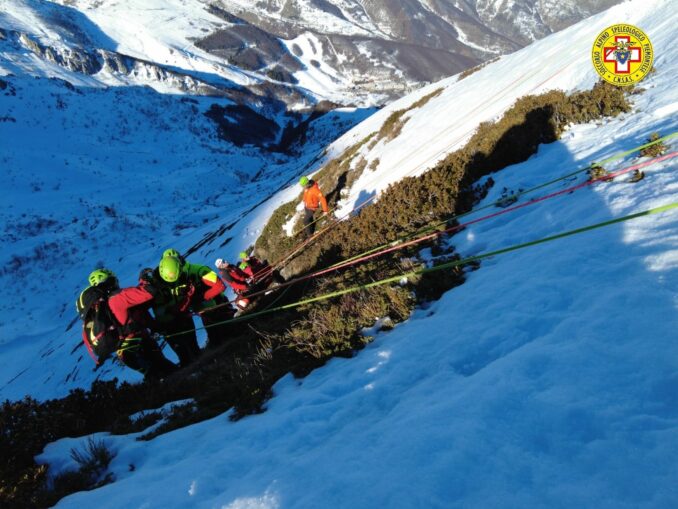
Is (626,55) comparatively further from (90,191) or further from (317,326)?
(90,191)

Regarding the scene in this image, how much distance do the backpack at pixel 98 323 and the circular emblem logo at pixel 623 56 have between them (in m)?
11.2

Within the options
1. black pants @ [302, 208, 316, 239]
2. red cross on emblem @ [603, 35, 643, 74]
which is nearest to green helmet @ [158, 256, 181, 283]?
black pants @ [302, 208, 316, 239]

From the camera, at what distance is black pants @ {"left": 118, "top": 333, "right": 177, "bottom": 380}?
7.51 m

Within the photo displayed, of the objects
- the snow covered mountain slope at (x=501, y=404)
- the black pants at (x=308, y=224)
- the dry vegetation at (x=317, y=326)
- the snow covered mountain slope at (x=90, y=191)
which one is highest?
the snow covered mountain slope at (x=90, y=191)

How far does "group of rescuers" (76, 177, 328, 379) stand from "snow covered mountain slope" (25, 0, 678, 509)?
2.23 meters

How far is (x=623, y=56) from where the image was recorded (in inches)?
361

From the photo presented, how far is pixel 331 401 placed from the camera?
428cm

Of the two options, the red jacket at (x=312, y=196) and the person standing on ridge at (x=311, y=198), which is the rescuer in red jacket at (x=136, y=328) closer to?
the person standing on ridge at (x=311, y=198)

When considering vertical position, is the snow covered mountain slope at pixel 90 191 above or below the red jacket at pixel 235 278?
above

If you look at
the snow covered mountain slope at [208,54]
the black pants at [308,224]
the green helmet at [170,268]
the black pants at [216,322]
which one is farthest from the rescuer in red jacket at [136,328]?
the snow covered mountain slope at [208,54]

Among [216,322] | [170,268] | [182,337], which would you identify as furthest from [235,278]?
[170,268]

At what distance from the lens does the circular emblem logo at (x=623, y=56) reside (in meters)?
8.51

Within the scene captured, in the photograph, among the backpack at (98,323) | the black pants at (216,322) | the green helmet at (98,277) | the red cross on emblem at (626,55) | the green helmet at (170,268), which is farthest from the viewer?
the black pants at (216,322)

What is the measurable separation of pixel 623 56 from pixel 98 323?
12.4 meters
